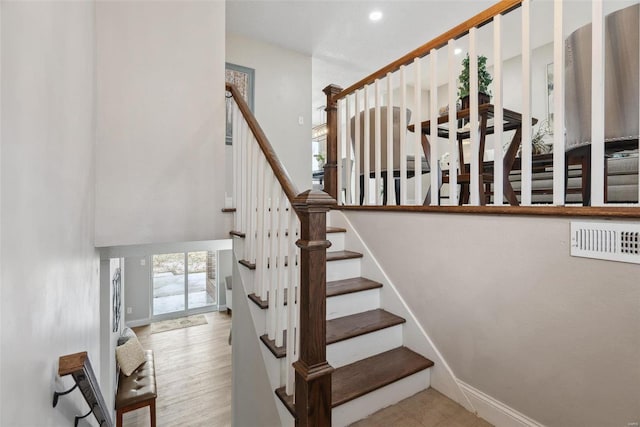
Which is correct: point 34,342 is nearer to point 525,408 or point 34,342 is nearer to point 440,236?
point 440,236

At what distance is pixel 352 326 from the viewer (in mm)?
1900

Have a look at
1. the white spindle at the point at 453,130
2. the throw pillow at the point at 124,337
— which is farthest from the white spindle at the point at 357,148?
the throw pillow at the point at 124,337

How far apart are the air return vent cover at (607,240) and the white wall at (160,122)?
84.5 inches

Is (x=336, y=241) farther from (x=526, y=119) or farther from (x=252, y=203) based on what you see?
(x=526, y=119)

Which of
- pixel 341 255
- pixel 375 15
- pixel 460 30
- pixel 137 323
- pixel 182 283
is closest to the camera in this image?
pixel 460 30

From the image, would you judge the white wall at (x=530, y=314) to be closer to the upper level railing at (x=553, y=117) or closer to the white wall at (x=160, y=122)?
the upper level railing at (x=553, y=117)

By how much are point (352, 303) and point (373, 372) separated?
0.46 m

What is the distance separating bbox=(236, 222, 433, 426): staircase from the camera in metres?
1.57

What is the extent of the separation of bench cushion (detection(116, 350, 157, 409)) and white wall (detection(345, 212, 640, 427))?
13.6 feet

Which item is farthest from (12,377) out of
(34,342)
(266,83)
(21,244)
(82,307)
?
(266,83)

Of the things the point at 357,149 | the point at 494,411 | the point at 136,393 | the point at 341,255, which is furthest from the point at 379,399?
the point at 136,393

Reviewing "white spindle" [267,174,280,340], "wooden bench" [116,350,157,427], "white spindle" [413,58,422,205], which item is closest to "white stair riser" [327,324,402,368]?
"white spindle" [267,174,280,340]

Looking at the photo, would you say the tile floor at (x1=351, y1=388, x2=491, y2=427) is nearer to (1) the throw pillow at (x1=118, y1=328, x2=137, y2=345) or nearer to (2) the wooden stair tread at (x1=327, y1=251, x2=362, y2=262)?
(2) the wooden stair tread at (x1=327, y1=251, x2=362, y2=262)

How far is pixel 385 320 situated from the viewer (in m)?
1.98
